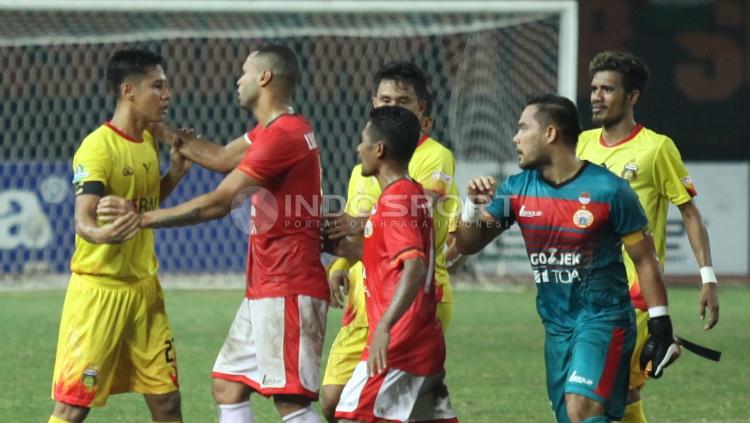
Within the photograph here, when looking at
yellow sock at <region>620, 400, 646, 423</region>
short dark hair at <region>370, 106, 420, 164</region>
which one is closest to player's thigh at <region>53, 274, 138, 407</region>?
short dark hair at <region>370, 106, 420, 164</region>

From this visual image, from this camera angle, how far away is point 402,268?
18.7 ft

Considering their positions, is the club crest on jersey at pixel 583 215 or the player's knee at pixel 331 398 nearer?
the club crest on jersey at pixel 583 215

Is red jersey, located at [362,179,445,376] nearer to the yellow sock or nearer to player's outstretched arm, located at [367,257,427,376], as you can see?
player's outstretched arm, located at [367,257,427,376]

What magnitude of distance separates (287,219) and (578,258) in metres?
1.29

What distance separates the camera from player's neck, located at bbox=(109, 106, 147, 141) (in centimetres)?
661

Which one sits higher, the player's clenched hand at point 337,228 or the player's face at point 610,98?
the player's face at point 610,98

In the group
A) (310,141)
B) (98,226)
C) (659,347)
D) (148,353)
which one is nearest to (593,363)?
(659,347)

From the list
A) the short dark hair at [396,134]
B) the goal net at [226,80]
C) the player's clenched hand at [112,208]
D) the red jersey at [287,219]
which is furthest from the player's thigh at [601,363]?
the goal net at [226,80]

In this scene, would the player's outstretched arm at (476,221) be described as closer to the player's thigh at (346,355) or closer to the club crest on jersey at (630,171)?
the player's thigh at (346,355)

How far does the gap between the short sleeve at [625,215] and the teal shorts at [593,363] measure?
41 cm

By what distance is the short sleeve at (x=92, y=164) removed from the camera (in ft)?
20.6

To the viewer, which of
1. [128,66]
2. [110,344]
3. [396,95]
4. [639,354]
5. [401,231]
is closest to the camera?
[401,231]

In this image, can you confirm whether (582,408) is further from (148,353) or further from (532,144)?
(148,353)

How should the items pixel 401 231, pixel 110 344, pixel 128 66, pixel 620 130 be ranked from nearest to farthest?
pixel 401 231
pixel 110 344
pixel 128 66
pixel 620 130
